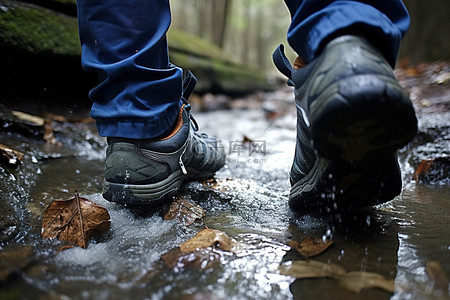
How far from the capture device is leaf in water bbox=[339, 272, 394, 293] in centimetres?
72

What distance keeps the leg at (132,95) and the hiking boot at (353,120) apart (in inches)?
20.0

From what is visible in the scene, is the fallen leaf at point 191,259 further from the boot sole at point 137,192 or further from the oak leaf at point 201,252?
the boot sole at point 137,192

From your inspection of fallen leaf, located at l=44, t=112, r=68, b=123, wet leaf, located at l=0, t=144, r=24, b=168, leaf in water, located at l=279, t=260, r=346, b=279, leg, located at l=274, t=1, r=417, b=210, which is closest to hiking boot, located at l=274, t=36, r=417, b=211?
leg, located at l=274, t=1, r=417, b=210

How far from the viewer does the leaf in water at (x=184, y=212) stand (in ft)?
3.75

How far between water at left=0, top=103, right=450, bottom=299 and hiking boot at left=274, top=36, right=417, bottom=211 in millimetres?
159

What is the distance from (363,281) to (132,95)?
36.1 inches

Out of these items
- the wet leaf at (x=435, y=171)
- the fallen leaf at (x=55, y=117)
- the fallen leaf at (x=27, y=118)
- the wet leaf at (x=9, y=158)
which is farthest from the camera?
the fallen leaf at (x=55, y=117)

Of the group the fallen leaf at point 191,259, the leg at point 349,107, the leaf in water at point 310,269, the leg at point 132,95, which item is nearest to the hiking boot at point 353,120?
the leg at point 349,107

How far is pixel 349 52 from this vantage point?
801 millimetres

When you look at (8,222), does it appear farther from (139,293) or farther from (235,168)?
(235,168)

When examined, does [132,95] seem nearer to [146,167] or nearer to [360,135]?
[146,167]

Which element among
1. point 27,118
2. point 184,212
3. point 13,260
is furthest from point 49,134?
point 13,260

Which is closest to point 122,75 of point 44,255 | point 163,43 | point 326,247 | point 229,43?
point 163,43

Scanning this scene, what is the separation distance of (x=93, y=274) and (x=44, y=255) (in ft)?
0.60
